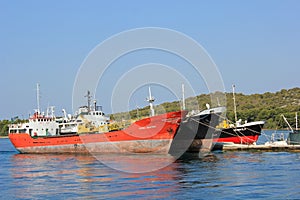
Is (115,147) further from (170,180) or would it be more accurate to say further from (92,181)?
(170,180)

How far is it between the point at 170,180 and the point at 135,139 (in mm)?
20958

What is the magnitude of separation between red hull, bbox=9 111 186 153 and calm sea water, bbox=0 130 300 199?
7.41 meters

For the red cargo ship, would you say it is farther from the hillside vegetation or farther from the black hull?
the hillside vegetation

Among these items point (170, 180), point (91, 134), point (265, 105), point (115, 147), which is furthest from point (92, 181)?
point (265, 105)

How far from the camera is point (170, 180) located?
31594 mm

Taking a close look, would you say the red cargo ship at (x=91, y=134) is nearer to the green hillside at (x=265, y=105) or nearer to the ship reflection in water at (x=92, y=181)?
the ship reflection in water at (x=92, y=181)

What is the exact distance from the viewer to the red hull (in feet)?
168

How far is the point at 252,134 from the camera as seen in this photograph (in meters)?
57.7

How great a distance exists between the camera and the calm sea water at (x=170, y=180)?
26.6m

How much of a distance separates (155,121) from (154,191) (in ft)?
78.0

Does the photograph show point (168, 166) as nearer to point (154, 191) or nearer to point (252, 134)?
point (154, 191)

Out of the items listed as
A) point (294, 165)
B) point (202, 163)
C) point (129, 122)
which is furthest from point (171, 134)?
point (294, 165)

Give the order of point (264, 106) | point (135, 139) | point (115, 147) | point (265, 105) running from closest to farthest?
point (135, 139)
point (115, 147)
point (264, 106)
point (265, 105)

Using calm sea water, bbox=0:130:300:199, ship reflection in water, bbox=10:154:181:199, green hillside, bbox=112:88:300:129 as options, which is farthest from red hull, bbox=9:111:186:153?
green hillside, bbox=112:88:300:129
